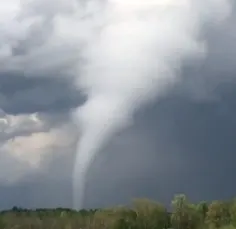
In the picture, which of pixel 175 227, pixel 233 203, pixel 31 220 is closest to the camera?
pixel 175 227

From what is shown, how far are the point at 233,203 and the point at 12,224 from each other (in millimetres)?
60082

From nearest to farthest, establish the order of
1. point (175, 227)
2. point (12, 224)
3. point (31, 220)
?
1. point (175, 227)
2. point (12, 224)
3. point (31, 220)

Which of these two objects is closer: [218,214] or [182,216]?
[182,216]

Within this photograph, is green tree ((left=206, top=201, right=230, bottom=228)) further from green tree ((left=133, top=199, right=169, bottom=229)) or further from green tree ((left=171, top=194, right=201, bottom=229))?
green tree ((left=133, top=199, right=169, bottom=229))

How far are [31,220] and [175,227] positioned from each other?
5645 cm

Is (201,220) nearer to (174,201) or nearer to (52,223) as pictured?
(174,201)

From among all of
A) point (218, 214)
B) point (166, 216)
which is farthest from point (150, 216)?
point (218, 214)

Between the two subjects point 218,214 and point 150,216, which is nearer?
point 150,216

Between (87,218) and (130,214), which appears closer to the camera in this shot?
(130,214)

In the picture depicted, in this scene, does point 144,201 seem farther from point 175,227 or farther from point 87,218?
point 87,218

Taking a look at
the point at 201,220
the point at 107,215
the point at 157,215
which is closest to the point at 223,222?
the point at 201,220

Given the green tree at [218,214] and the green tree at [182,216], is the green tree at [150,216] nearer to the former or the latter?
the green tree at [182,216]

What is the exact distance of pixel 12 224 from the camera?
6378 inches

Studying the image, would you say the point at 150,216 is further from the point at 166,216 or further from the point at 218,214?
the point at 218,214
